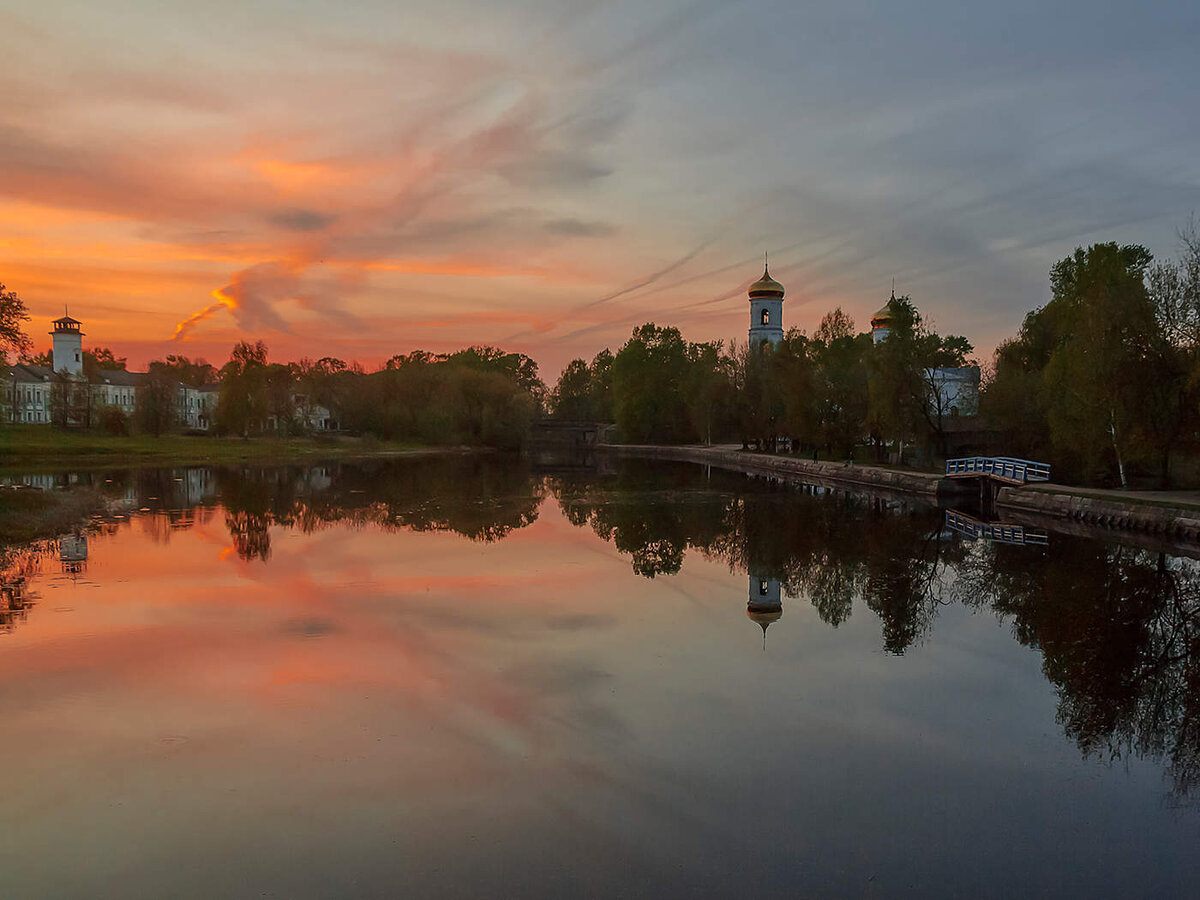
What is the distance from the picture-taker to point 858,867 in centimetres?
726

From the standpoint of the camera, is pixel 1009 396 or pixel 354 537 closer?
pixel 354 537

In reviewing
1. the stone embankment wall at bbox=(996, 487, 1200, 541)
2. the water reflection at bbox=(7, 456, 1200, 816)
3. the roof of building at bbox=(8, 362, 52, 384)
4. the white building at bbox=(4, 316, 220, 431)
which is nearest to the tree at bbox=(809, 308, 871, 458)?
the water reflection at bbox=(7, 456, 1200, 816)

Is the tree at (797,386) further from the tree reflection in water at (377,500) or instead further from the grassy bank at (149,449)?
the grassy bank at (149,449)

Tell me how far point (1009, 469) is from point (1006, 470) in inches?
7.9

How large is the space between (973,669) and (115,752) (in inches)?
480

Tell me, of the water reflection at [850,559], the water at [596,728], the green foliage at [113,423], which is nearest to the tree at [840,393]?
the water reflection at [850,559]

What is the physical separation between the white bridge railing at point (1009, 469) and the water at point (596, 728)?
649 inches

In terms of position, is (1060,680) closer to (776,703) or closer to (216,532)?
(776,703)

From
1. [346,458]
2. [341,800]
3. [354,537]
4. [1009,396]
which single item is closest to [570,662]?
[341,800]

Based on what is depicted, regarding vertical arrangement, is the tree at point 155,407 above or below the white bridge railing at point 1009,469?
above

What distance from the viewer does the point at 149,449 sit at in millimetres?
69312

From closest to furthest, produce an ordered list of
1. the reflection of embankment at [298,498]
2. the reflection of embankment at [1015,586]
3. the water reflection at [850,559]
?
the reflection of embankment at [1015,586] < the water reflection at [850,559] < the reflection of embankment at [298,498]

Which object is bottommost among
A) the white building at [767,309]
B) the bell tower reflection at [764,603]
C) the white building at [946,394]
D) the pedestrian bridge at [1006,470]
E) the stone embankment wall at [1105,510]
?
the bell tower reflection at [764,603]

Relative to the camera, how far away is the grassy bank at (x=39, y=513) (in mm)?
25230
